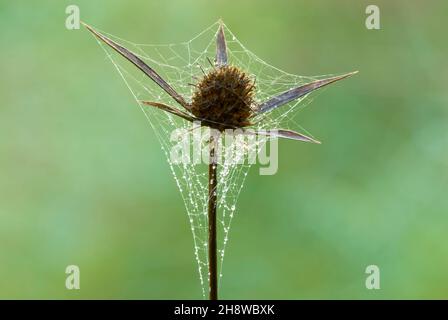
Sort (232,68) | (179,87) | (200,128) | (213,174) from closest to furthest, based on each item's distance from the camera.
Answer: (213,174)
(200,128)
(232,68)
(179,87)

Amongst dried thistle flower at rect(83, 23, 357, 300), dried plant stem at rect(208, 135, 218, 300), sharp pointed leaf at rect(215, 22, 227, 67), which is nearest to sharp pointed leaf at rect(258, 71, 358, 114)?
dried thistle flower at rect(83, 23, 357, 300)

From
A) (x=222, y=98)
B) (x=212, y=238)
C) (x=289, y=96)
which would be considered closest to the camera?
(x=212, y=238)

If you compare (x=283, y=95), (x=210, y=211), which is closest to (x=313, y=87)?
(x=283, y=95)

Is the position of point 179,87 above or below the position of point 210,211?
above

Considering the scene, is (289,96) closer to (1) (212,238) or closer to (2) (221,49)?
(2) (221,49)

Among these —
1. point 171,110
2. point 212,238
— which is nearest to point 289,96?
point 171,110

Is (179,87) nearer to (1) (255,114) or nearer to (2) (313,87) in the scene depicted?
(1) (255,114)

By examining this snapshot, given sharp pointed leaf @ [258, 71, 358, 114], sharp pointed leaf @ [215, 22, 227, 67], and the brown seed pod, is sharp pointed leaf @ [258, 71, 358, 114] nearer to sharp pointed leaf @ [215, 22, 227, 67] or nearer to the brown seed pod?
the brown seed pod

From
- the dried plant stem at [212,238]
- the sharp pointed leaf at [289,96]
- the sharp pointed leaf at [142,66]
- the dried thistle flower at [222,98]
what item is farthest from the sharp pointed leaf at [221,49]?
the dried plant stem at [212,238]

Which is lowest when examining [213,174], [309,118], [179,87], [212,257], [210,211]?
[212,257]
